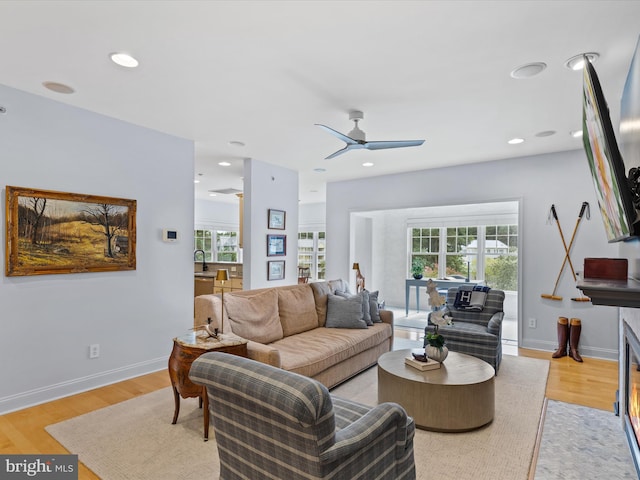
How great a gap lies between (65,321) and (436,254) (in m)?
6.35

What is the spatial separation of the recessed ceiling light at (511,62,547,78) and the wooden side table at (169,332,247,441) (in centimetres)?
278

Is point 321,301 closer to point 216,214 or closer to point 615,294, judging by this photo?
point 615,294

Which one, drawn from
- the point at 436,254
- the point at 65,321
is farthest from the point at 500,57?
the point at 436,254

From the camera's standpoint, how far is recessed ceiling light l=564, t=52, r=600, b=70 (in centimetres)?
239

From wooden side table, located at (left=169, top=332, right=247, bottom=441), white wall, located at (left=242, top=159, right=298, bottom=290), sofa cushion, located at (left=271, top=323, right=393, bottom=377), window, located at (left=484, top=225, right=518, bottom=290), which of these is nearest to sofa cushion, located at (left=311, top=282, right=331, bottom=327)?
sofa cushion, located at (left=271, top=323, right=393, bottom=377)

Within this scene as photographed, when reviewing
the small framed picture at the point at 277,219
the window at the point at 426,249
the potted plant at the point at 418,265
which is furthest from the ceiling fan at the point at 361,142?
the window at the point at 426,249

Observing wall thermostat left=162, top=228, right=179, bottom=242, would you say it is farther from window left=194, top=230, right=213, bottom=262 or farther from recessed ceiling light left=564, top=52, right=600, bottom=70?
window left=194, top=230, right=213, bottom=262

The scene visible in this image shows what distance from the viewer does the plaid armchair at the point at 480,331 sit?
148 inches

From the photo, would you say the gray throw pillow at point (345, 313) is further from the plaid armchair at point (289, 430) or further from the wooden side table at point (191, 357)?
the plaid armchair at point (289, 430)

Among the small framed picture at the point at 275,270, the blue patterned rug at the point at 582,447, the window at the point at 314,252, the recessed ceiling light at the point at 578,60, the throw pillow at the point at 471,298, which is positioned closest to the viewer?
the blue patterned rug at the point at 582,447

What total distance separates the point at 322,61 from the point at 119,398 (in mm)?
3234

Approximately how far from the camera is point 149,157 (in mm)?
3943

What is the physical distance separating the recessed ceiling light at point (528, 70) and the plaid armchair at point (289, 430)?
2406 millimetres

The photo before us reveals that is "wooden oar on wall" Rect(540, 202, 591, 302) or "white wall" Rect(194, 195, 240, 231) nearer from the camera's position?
"wooden oar on wall" Rect(540, 202, 591, 302)
